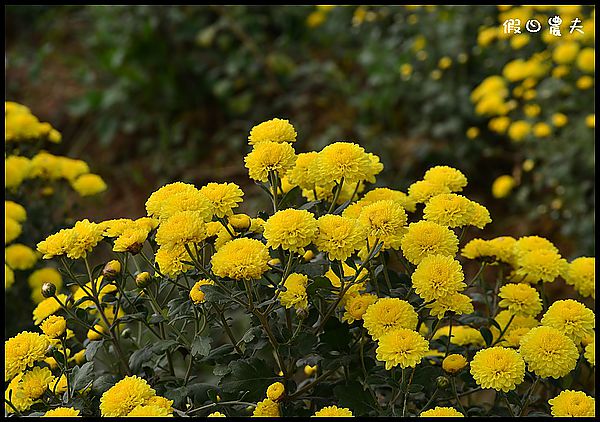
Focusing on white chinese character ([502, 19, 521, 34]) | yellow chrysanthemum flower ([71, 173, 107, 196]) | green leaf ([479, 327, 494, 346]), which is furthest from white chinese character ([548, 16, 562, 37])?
green leaf ([479, 327, 494, 346])

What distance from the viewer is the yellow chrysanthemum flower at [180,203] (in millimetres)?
1306

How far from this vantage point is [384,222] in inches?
52.1

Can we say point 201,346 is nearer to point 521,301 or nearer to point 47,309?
point 47,309

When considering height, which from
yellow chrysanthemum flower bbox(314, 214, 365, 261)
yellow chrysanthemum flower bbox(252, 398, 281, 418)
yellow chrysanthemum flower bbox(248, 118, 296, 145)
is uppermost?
yellow chrysanthemum flower bbox(248, 118, 296, 145)

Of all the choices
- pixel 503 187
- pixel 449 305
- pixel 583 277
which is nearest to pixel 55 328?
pixel 449 305

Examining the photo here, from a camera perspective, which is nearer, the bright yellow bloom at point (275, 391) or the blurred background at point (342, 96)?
the bright yellow bloom at point (275, 391)

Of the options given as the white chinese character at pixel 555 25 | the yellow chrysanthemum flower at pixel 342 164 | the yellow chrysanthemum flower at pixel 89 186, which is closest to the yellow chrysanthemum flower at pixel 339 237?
the yellow chrysanthemum flower at pixel 342 164

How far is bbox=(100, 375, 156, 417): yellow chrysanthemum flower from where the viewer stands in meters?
1.17

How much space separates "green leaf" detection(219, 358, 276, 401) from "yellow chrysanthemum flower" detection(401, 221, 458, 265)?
312mm

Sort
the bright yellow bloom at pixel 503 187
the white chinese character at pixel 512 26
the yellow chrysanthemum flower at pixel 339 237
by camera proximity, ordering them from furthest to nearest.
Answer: the white chinese character at pixel 512 26
the bright yellow bloom at pixel 503 187
the yellow chrysanthemum flower at pixel 339 237

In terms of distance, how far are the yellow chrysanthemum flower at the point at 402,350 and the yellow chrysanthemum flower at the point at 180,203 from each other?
0.36m

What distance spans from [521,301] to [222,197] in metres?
0.61

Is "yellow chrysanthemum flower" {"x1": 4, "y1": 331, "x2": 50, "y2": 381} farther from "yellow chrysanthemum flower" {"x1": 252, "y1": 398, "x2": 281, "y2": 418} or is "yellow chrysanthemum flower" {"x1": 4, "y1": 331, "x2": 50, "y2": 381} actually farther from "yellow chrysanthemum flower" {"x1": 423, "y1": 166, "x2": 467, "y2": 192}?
"yellow chrysanthemum flower" {"x1": 423, "y1": 166, "x2": 467, "y2": 192}

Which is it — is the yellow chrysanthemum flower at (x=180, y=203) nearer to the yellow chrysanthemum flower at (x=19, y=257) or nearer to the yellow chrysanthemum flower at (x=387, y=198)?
the yellow chrysanthemum flower at (x=387, y=198)
